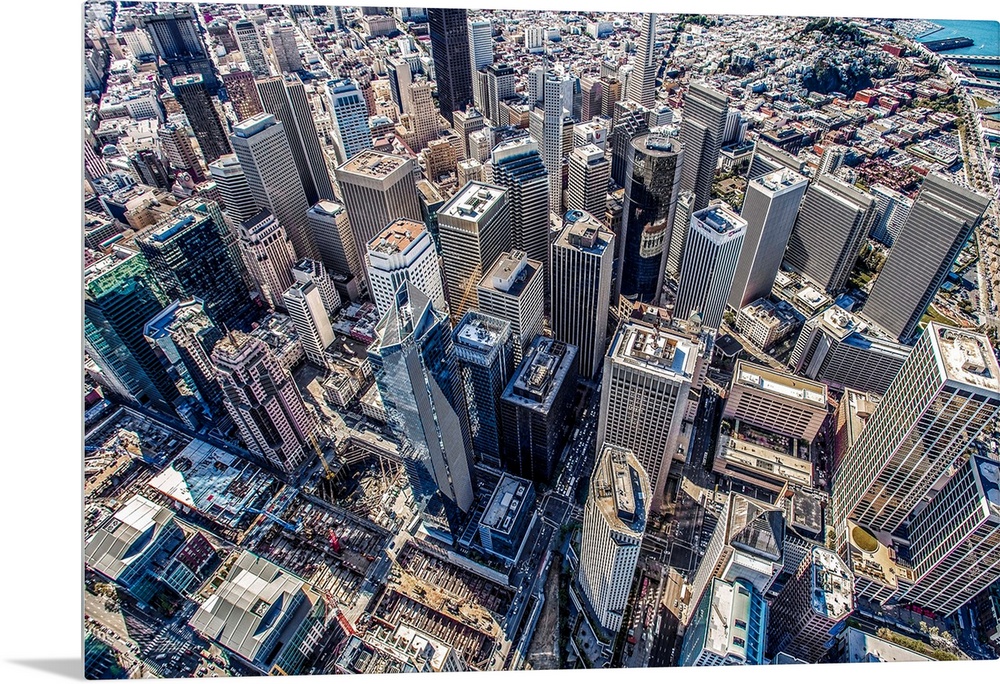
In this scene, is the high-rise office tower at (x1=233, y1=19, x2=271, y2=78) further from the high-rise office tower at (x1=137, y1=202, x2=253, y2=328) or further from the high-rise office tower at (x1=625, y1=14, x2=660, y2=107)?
the high-rise office tower at (x1=625, y1=14, x2=660, y2=107)

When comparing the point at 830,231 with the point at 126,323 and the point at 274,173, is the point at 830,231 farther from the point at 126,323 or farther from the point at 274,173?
the point at 126,323

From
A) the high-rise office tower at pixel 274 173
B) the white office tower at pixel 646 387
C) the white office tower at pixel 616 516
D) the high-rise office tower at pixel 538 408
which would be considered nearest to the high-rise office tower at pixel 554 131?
the high-rise office tower at pixel 538 408

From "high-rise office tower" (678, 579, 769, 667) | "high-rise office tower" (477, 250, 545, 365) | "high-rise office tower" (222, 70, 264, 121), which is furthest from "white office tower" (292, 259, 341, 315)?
"high-rise office tower" (678, 579, 769, 667)

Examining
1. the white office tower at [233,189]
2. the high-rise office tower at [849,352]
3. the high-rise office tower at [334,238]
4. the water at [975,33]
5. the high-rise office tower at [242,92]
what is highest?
the water at [975,33]

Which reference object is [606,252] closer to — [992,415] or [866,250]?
[992,415]

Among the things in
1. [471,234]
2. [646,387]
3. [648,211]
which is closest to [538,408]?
[646,387]

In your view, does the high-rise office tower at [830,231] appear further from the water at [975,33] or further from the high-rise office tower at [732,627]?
the high-rise office tower at [732,627]
